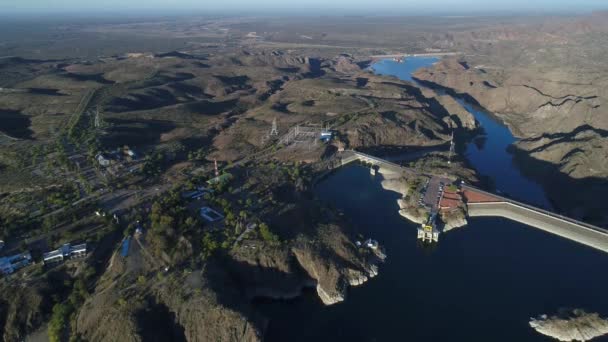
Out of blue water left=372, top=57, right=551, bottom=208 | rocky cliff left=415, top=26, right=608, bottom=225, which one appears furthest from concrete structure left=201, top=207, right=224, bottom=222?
rocky cliff left=415, top=26, right=608, bottom=225

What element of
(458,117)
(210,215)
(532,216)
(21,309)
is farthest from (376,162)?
(21,309)

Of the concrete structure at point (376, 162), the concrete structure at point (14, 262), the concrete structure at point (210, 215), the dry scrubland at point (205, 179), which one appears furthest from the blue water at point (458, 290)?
the concrete structure at point (14, 262)

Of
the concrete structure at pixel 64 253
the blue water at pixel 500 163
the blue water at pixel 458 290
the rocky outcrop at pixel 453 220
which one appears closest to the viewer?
the blue water at pixel 458 290

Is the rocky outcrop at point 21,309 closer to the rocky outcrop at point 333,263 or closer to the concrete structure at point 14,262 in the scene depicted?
the concrete structure at point 14,262

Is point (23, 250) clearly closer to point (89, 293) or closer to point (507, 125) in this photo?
point (89, 293)

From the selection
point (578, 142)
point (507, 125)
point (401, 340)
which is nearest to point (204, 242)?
point (401, 340)

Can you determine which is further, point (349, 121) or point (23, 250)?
point (349, 121)

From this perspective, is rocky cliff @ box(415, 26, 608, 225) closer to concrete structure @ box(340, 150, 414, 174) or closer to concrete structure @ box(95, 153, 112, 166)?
concrete structure @ box(340, 150, 414, 174)
